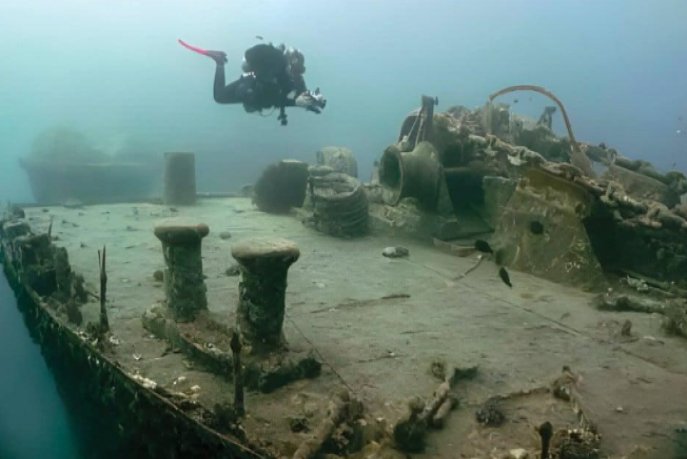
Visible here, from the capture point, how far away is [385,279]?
7781mm

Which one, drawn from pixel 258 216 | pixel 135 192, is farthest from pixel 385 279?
pixel 135 192

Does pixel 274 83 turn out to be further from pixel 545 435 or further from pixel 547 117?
pixel 545 435

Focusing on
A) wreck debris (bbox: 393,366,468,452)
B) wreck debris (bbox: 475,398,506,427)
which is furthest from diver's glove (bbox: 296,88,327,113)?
wreck debris (bbox: 475,398,506,427)

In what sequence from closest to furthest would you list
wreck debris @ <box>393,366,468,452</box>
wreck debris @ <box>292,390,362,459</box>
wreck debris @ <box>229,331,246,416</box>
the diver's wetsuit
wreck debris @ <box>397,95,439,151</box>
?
wreck debris @ <box>292,390,362,459</box> < wreck debris @ <box>393,366,468,452</box> < wreck debris @ <box>229,331,246,416</box> < the diver's wetsuit < wreck debris @ <box>397,95,439,151</box>

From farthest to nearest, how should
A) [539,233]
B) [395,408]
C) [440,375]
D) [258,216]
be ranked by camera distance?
[258,216] < [539,233] < [440,375] < [395,408]

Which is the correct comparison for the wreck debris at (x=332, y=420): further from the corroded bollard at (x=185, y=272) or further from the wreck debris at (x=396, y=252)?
the wreck debris at (x=396, y=252)

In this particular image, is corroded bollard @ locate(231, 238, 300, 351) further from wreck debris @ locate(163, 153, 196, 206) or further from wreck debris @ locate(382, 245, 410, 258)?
wreck debris @ locate(163, 153, 196, 206)

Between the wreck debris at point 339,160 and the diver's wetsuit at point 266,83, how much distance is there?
14.3 ft

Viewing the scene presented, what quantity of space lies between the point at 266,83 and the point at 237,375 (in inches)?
306

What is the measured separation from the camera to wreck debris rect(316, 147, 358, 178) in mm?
15078

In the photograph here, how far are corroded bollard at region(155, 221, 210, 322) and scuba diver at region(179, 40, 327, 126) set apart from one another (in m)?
5.37

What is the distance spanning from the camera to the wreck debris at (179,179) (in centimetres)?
1550

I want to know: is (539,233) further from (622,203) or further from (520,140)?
(520,140)

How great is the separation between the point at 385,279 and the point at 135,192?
55.1 feet
